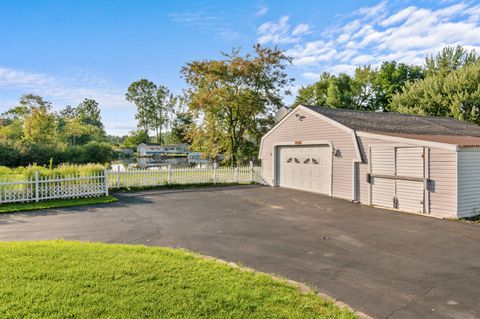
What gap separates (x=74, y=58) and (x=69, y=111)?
222 ft

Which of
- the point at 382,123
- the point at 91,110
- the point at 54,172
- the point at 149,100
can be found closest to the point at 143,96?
the point at 149,100

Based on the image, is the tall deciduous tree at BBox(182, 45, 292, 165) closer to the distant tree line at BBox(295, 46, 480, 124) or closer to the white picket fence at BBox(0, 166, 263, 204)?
the white picket fence at BBox(0, 166, 263, 204)

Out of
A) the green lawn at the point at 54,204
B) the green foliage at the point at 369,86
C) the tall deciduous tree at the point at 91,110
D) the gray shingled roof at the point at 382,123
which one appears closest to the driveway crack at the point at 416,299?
the gray shingled roof at the point at 382,123

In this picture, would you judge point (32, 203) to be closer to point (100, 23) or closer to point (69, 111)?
point (100, 23)

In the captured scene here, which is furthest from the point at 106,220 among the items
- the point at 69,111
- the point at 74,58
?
the point at 69,111

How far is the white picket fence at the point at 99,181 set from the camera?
1088 centimetres

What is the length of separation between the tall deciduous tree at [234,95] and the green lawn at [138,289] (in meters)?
18.6

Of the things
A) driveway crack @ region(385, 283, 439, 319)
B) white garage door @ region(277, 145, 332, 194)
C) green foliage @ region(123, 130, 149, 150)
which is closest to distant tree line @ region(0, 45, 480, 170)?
white garage door @ region(277, 145, 332, 194)

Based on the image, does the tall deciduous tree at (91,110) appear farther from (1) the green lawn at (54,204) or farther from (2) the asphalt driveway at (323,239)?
(2) the asphalt driveway at (323,239)

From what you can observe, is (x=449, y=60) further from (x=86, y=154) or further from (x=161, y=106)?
(x=161, y=106)

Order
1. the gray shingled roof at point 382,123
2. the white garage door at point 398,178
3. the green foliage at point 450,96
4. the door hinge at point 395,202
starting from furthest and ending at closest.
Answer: the green foliage at point 450,96
the gray shingled roof at point 382,123
the door hinge at point 395,202
the white garage door at point 398,178

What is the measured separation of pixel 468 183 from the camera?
8898 mm

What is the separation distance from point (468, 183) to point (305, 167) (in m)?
6.90

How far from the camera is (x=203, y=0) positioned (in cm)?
1172
